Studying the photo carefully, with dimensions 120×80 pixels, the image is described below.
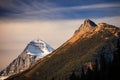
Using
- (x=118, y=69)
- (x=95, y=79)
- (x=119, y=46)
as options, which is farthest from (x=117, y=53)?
(x=95, y=79)

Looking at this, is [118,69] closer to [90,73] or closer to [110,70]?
[110,70]

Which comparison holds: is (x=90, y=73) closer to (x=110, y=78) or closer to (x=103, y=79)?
(x=103, y=79)

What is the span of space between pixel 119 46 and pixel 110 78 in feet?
45.4

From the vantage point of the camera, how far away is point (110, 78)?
14225cm

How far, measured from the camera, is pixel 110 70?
146 m

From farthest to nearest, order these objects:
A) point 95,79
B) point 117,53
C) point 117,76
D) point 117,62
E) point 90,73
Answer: point 90,73, point 95,79, point 117,53, point 117,62, point 117,76

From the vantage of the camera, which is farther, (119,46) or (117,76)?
(119,46)

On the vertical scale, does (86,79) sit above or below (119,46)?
below

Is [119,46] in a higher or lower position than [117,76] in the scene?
higher

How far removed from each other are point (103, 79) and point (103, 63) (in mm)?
30938

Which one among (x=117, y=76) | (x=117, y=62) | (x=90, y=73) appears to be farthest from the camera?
(x=90, y=73)

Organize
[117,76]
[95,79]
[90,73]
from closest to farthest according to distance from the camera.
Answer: [117,76], [95,79], [90,73]

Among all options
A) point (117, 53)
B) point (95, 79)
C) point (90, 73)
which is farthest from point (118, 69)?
point (90, 73)

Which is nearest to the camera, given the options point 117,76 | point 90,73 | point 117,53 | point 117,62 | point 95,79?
point 117,76
